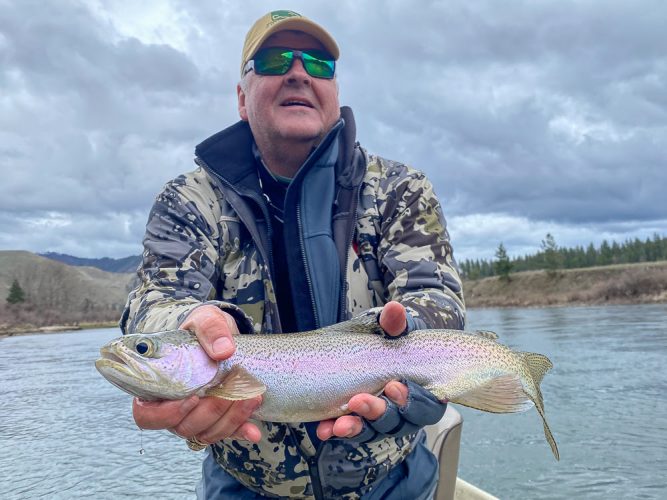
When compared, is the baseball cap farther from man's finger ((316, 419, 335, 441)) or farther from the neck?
man's finger ((316, 419, 335, 441))

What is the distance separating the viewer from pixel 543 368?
3.14 m

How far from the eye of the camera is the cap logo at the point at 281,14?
3297mm

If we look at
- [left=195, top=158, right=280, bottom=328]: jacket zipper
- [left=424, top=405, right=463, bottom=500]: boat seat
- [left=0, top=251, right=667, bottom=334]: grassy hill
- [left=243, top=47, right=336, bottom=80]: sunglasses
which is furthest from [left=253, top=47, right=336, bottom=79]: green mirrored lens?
[left=0, top=251, right=667, bottom=334]: grassy hill

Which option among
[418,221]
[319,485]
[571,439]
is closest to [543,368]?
[418,221]

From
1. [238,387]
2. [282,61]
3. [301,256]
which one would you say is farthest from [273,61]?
[238,387]

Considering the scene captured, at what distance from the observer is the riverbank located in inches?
2859

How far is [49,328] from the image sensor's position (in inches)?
3103

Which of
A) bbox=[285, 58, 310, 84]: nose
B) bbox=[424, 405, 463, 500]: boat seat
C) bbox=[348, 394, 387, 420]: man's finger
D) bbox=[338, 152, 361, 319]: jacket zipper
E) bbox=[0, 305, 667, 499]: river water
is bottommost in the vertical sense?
bbox=[0, 305, 667, 499]: river water

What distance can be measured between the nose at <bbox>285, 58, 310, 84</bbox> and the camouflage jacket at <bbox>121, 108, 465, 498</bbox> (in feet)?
1.17

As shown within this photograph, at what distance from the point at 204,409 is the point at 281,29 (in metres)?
2.17

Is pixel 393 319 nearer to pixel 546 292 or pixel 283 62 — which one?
pixel 283 62

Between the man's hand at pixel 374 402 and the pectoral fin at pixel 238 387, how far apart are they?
357 mm

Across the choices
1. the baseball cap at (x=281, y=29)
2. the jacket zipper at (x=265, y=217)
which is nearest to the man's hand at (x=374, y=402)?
the jacket zipper at (x=265, y=217)

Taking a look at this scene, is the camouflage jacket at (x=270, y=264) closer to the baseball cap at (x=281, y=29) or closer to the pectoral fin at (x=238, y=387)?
the pectoral fin at (x=238, y=387)
